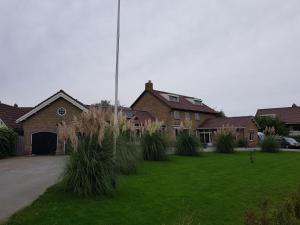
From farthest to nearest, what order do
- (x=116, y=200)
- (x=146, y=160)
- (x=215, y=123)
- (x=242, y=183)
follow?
(x=215, y=123) → (x=146, y=160) → (x=242, y=183) → (x=116, y=200)

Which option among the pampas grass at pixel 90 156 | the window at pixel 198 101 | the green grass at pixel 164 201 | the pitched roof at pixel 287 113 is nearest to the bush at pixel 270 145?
the green grass at pixel 164 201

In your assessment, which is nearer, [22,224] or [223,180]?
[22,224]

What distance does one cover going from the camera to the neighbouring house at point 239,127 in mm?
47500

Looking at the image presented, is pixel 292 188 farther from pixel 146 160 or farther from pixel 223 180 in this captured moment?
pixel 146 160

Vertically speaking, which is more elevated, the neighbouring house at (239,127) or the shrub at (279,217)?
the neighbouring house at (239,127)

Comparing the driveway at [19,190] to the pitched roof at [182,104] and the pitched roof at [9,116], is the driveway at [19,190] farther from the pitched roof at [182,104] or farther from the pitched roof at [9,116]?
the pitched roof at [182,104]

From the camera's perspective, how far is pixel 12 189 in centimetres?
Result: 1117

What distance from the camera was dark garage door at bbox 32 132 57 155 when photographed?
31.8 meters

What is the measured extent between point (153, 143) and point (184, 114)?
2970 cm

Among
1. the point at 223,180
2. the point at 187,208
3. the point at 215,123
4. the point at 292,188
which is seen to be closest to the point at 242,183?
the point at 223,180

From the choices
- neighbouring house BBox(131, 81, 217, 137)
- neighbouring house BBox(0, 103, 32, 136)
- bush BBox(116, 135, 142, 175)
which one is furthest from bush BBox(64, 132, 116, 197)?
neighbouring house BBox(131, 81, 217, 137)

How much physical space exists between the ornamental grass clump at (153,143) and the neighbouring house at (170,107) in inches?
955

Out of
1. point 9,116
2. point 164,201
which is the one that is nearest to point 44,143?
point 9,116

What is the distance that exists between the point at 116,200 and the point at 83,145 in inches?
64.9
